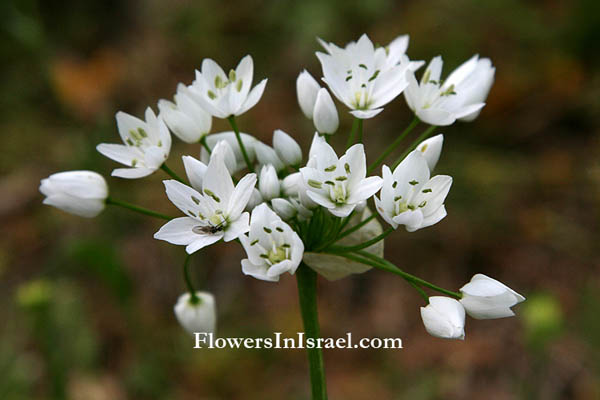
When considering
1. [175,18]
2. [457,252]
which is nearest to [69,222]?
[175,18]

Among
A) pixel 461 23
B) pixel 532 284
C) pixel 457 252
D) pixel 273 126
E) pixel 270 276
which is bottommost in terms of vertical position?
pixel 270 276

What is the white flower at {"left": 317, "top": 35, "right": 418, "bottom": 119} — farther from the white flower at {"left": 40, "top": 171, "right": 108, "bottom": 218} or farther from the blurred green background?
the blurred green background

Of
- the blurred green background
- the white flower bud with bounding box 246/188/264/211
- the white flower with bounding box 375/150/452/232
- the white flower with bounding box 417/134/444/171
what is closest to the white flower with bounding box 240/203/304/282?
the white flower bud with bounding box 246/188/264/211

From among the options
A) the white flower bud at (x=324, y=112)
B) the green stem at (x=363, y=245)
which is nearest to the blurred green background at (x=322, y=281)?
the green stem at (x=363, y=245)

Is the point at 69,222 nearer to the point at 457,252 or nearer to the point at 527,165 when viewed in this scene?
the point at 457,252

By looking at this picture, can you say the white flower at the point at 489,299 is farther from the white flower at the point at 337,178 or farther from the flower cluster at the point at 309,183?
the white flower at the point at 337,178

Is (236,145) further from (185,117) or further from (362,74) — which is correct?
(362,74)
